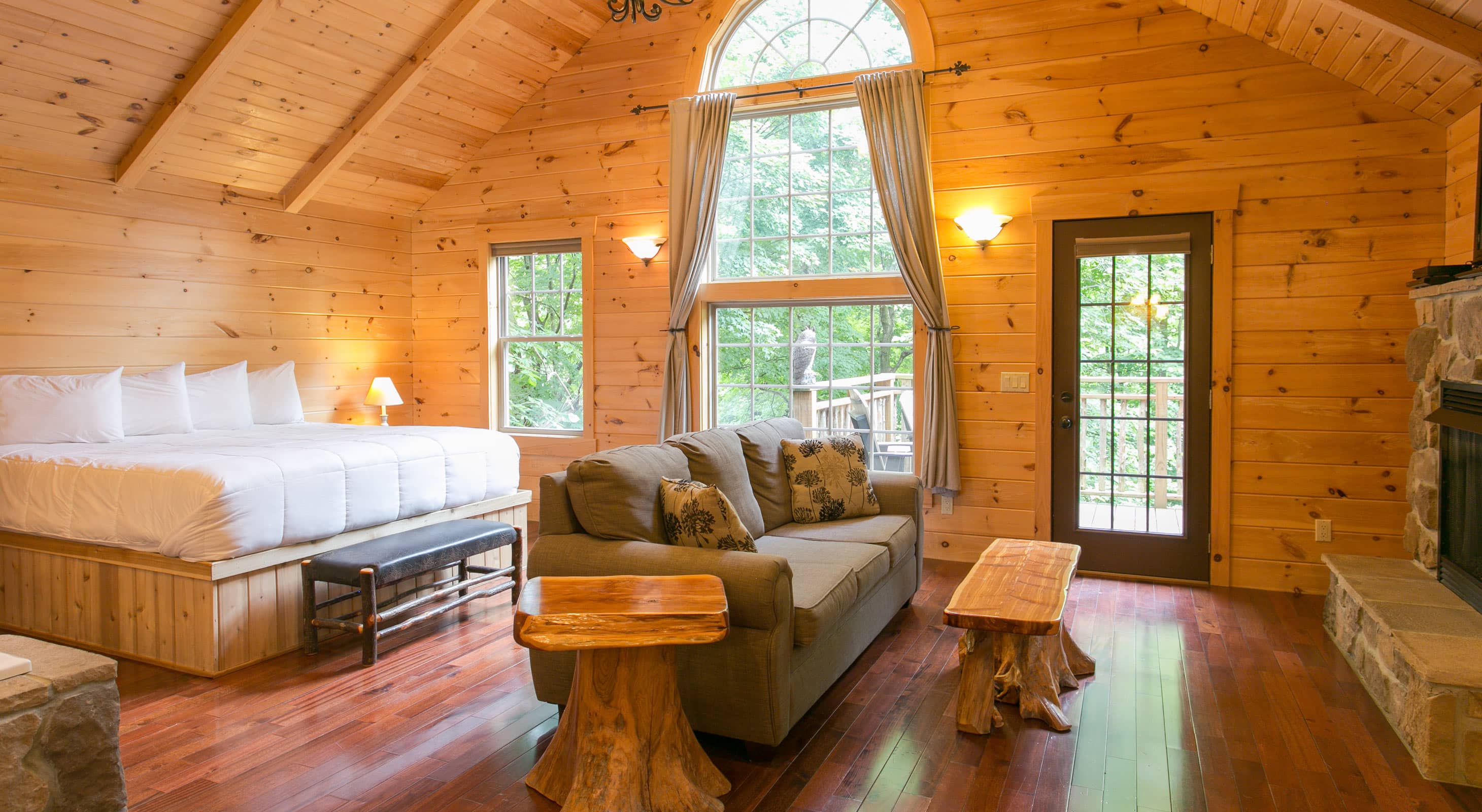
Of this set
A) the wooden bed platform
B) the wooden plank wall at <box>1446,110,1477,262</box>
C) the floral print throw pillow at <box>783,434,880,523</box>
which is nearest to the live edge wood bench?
the wooden bed platform

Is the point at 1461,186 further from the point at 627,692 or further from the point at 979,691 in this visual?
the point at 627,692

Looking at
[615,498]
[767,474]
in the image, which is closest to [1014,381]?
[767,474]

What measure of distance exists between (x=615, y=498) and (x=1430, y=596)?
9.97 ft

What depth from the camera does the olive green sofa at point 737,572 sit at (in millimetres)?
2627

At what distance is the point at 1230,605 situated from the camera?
4.35 meters

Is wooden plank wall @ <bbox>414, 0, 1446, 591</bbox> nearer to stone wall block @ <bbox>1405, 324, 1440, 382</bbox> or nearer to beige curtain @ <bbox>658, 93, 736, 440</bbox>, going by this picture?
stone wall block @ <bbox>1405, 324, 1440, 382</bbox>

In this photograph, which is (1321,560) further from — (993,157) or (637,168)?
(637,168)

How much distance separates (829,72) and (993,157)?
1199mm

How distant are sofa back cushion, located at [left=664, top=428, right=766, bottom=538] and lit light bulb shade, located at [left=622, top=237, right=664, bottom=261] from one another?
2.40 meters

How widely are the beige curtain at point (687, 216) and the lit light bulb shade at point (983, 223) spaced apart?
5.16 feet

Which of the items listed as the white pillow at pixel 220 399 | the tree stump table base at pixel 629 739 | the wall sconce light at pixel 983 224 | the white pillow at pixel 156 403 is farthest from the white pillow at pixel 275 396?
the wall sconce light at pixel 983 224

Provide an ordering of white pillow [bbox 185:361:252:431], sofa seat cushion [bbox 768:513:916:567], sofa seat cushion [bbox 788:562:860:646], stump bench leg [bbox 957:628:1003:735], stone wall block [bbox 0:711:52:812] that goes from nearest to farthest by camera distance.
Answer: stone wall block [bbox 0:711:52:812], sofa seat cushion [bbox 788:562:860:646], stump bench leg [bbox 957:628:1003:735], sofa seat cushion [bbox 768:513:916:567], white pillow [bbox 185:361:252:431]

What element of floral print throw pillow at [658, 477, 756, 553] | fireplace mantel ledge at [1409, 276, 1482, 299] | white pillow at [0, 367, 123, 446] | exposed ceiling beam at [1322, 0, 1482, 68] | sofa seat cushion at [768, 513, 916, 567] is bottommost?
sofa seat cushion at [768, 513, 916, 567]

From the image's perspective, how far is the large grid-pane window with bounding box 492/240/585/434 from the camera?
6359mm
